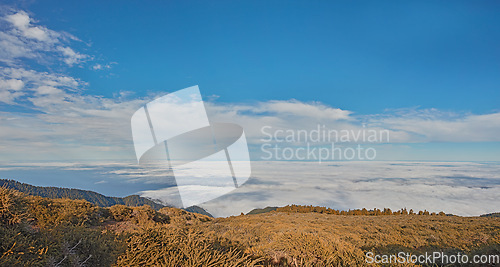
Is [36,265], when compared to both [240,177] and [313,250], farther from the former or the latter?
[240,177]

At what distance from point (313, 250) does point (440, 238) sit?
1022 cm

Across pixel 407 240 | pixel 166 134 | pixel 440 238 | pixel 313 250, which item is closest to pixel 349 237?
pixel 407 240

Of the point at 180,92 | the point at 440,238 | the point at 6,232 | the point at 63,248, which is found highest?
the point at 180,92

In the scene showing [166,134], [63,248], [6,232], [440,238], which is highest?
[166,134]

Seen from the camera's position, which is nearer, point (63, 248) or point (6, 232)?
point (6, 232)

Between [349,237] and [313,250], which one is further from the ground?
[313,250]

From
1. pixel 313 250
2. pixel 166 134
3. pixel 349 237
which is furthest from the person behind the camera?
pixel 349 237

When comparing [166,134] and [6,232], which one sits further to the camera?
[166,134]

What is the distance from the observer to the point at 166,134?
12289 mm

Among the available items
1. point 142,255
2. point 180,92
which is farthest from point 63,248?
point 180,92

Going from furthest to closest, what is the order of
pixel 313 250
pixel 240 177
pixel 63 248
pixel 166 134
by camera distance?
pixel 240 177, pixel 166 134, pixel 313 250, pixel 63 248

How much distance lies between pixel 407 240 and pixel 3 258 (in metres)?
15.5

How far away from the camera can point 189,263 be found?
12.9ft

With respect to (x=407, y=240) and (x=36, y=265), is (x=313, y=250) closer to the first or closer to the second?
(x=36, y=265)
